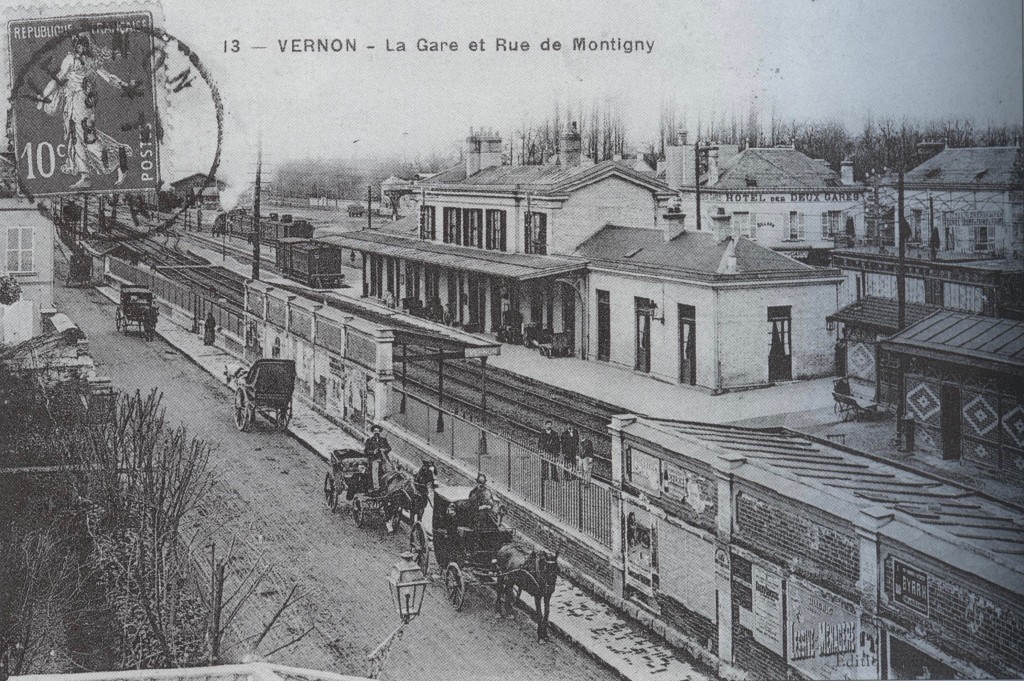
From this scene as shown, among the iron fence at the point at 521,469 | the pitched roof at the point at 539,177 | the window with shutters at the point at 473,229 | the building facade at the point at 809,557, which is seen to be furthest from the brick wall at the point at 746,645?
the window with shutters at the point at 473,229

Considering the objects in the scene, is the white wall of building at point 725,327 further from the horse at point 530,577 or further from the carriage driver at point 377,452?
the carriage driver at point 377,452

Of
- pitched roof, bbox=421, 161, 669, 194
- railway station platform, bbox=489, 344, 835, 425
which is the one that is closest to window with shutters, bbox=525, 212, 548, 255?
pitched roof, bbox=421, 161, 669, 194

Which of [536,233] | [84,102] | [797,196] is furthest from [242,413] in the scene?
[797,196]

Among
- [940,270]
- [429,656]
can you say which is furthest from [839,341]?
[429,656]

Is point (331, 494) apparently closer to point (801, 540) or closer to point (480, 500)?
point (480, 500)

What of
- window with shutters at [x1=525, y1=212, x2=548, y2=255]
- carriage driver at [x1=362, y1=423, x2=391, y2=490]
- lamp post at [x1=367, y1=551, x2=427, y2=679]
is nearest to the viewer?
lamp post at [x1=367, y1=551, x2=427, y2=679]

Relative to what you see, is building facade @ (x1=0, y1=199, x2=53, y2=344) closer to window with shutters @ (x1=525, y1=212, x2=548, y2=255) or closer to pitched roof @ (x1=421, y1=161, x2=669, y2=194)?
pitched roof @ (x1=421, y1=161, x2=669, y2=194)

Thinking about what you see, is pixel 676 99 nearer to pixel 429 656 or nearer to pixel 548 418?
pixel 548 418
